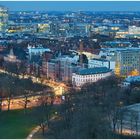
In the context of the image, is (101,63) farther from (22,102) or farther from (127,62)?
(22,102)

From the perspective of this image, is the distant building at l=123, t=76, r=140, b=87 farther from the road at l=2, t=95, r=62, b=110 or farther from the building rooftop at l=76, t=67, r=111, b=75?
the road at l=2, t=95, r=62, b=110

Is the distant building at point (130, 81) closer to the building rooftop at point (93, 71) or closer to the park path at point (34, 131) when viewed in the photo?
the building rooftop at point (93, 71)

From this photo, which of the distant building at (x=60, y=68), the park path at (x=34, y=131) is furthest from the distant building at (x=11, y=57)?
the park path at (x=34, y=131)

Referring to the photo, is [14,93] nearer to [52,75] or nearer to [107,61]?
[52,75]

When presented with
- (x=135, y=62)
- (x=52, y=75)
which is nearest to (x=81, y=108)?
(x=52, y=75)

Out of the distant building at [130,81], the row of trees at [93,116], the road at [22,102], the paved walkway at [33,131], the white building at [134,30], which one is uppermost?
the row of trees at [93,116]

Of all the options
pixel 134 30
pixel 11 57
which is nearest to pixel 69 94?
pixel 11 57

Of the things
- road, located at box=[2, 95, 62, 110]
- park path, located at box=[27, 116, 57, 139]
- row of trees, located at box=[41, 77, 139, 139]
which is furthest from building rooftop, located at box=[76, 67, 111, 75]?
park path, located at box=[27, 116, 57, 139]
